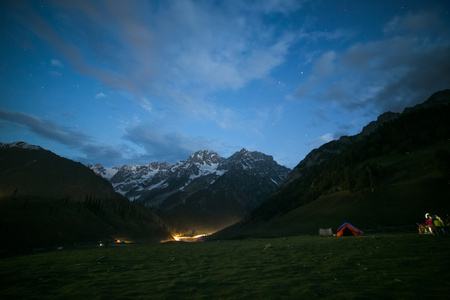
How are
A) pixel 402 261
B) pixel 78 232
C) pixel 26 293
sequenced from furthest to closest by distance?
pixel 78 232, pixel 402 261, pixel 26 293

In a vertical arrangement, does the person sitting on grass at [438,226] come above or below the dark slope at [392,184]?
below

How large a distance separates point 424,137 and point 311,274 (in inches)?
7351

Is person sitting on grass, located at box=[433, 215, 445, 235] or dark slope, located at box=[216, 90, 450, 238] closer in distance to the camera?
person sitting on grass, located at box=[433, 215, 445, 235]

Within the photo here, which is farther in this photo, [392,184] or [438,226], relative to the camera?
[392,184]

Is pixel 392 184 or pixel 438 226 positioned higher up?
pixel 392 184

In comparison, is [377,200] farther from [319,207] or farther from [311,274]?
[311,274]

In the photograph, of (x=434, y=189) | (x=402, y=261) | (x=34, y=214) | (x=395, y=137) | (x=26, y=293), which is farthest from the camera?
(x=395, y=137)

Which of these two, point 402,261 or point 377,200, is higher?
point 377,200

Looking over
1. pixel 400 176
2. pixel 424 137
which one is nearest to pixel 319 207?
pixel 400 176

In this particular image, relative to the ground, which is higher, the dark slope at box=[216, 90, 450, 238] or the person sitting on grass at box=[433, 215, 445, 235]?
the dark slope at box=[216, 90, 450, 238]

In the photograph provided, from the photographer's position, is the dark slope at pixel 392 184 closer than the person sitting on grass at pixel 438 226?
No

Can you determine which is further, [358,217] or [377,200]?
[377,200]

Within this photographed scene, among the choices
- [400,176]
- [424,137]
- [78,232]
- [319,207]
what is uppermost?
[424,137]

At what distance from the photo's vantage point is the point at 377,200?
96750 mm
